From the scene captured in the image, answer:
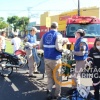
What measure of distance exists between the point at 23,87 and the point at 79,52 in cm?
263

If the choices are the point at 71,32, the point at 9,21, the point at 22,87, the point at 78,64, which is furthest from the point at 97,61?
the point at 9,21

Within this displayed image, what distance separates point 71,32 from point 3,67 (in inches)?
235

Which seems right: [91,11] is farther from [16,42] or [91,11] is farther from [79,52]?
[79,52]

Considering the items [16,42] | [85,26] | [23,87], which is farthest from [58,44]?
[85,26]

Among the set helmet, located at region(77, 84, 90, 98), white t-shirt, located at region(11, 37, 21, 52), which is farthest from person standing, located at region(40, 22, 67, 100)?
white t-shirt, located at region(11, 37, 21, 52)

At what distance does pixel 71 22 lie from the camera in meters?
15.8

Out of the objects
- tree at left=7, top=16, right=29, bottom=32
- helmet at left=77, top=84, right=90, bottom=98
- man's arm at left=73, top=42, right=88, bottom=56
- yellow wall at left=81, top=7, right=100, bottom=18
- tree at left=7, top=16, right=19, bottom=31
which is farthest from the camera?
tree at left=7, top=16, right=19, bottom=31

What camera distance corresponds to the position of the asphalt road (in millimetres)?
7641

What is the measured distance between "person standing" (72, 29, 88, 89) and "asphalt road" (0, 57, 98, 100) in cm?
105

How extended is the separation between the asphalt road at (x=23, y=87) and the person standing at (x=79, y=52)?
1049mm

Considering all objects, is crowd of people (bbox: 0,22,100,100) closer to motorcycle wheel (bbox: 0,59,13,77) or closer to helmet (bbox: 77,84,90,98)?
helmet (bbox: 77,84,90,98)

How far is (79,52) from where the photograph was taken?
274 inches

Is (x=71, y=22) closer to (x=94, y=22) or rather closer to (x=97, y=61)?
(x=94, y=22)

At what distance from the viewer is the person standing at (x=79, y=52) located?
6871 mm
